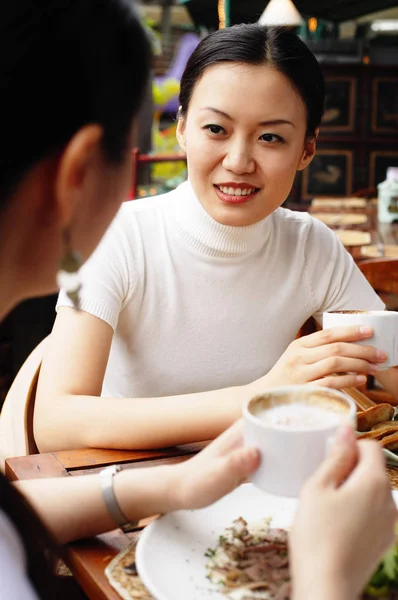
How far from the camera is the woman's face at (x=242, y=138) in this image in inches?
65.2

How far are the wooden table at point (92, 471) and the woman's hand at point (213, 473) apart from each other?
0.13 meters

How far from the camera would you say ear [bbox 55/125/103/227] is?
0.71 meters

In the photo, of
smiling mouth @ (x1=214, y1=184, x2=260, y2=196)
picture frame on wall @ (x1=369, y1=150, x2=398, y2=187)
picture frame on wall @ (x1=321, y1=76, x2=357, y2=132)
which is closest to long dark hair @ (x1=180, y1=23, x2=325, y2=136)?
smiling mouth @ (x1=214, y1=184, x2=260, y2=196)

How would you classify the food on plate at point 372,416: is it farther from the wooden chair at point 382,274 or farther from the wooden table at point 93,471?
the wooden chair at point 382,274

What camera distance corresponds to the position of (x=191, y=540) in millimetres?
986

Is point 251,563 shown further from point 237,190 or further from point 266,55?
point 266,55

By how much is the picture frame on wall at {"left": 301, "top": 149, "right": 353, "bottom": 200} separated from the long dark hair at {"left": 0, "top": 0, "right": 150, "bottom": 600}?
30.5 ft

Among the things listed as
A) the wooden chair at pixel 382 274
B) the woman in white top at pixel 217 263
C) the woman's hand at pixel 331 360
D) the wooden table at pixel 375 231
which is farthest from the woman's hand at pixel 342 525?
the wooden table at pixel 375 231

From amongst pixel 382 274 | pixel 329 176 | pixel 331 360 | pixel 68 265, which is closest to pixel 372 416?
pixel 331 360

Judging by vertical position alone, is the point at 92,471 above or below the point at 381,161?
below

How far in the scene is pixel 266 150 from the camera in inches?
66.8

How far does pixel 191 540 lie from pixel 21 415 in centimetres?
78

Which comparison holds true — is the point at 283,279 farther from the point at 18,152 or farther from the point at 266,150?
the point at 18,152

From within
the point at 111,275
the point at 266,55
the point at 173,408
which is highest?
the point at 266,55
